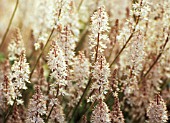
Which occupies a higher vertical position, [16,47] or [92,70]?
[16,47]

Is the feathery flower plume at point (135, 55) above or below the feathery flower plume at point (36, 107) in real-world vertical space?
above

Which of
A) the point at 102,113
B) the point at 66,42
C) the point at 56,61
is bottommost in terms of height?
the point at 102,113

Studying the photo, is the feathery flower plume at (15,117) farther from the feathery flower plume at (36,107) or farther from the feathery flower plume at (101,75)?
the feathery flower plume at (101,75)

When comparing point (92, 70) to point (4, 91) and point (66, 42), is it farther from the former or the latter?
point (4, 91)

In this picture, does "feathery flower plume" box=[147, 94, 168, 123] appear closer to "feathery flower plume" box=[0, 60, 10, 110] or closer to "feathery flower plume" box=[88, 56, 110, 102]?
"feathery flower plume" box=[88, 56, 110, 102]

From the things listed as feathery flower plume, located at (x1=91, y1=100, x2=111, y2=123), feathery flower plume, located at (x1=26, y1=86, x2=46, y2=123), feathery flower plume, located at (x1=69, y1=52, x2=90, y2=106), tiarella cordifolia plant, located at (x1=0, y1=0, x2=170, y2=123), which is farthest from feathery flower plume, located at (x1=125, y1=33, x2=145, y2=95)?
feathery flower plume, located at (x1=26, y1=86, x2=46, y2=123)

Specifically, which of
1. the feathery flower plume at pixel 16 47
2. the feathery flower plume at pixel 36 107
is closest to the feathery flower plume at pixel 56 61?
the feathery flower plume at pixel 36 107

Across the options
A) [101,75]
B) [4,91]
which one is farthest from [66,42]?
[4,91]

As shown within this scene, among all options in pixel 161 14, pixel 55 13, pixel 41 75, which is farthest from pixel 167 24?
pixel 41 75

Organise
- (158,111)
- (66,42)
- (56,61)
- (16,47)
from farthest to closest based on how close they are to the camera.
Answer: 1. (16,47)
2. (66,42)
3. (158,111)
4. (56,61)

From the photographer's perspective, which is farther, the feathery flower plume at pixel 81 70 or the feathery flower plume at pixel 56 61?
the feathery flower plume at pixel 81 70
